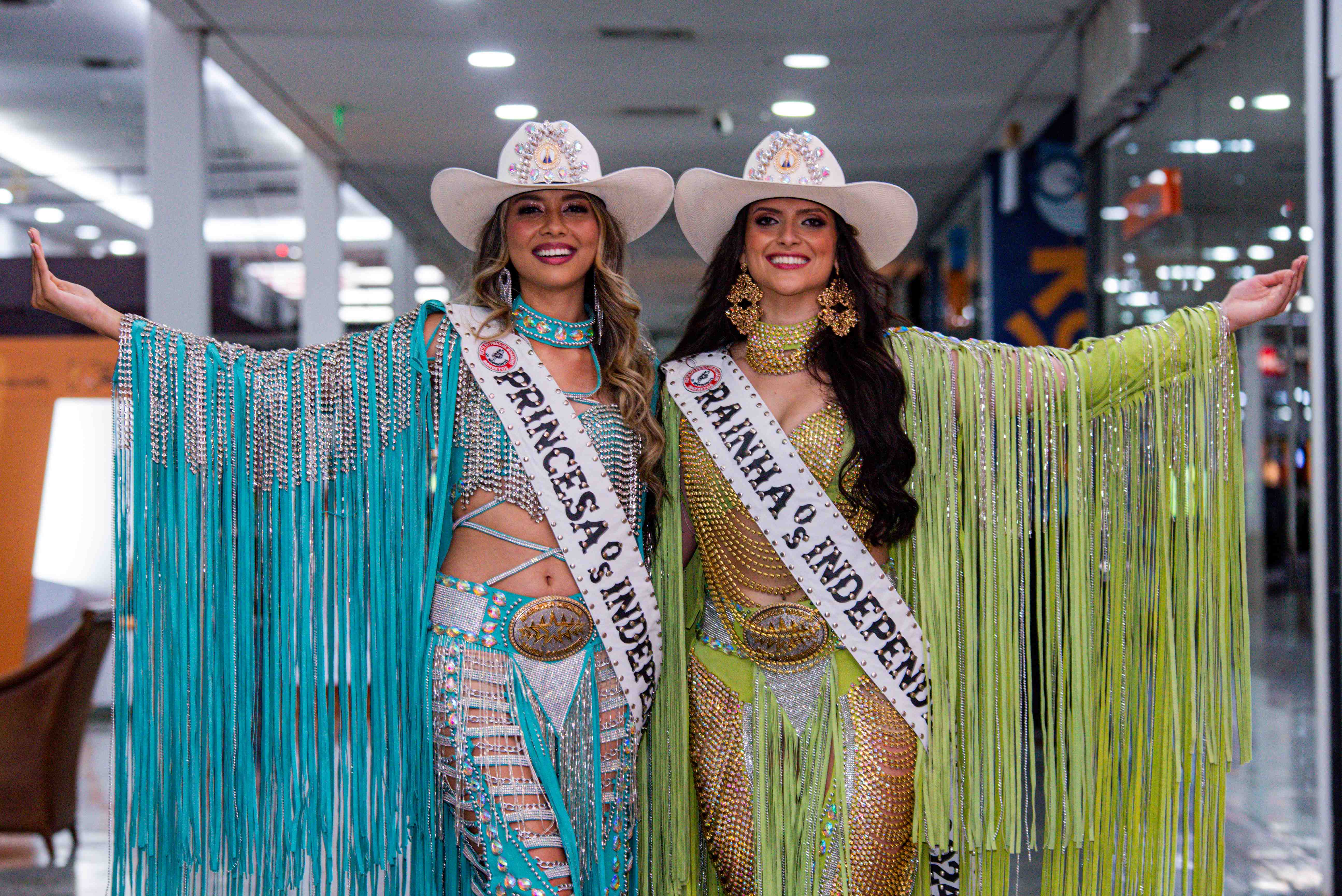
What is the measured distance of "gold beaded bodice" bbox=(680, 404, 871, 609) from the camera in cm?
213

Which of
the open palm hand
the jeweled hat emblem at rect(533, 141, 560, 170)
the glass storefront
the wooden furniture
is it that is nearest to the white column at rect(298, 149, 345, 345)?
the wooden furniture

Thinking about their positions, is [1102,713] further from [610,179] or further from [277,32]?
[277,32]

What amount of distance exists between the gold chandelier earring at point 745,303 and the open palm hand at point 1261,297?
0.78m

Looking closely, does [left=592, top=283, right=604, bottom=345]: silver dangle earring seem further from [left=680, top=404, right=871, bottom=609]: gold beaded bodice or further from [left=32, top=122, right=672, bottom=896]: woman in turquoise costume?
[left=680, top=404, right=871, bottom=609]: gold beaded bodice

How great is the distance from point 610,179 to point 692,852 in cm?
117

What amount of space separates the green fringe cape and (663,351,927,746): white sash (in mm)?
63

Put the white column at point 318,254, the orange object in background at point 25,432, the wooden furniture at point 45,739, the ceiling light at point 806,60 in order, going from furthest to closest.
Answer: the white column at point 318,254, the ceiling light at point 806,60, the orange object in background at point 25,432, the wooden furniture at point 45,739

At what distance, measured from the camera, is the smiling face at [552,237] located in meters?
2.19

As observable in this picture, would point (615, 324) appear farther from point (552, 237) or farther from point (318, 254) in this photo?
point (318, 254)

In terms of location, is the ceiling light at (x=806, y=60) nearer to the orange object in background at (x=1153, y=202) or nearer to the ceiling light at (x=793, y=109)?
the ceiling light at (x=793, y=109)

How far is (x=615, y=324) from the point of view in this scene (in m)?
2.25

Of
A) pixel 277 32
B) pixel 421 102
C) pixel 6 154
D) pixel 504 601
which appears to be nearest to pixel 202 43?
pixel 277 32

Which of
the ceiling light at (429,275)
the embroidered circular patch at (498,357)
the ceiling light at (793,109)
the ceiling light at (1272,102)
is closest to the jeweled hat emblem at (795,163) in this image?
the embroidered circular patch at (498,357)

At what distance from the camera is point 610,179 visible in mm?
2217
